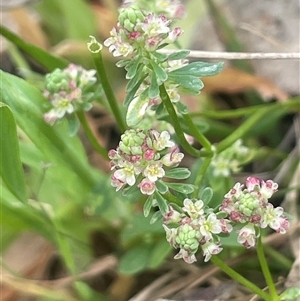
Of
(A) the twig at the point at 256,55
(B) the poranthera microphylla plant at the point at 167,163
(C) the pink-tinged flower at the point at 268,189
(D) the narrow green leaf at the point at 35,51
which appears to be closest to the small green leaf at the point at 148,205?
(B) the poranthera microphylla plant at the point at 167,163

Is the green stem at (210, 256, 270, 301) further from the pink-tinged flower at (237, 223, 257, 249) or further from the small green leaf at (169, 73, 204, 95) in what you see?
the small green leaf at (169, 73, 204, 95)

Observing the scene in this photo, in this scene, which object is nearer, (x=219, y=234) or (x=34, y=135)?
(x=219, y=234)

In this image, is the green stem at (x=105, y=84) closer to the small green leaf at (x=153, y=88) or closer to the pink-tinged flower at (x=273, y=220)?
the small green leaf at (x=153, y=88)

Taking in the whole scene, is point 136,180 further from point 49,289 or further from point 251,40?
point 251,40

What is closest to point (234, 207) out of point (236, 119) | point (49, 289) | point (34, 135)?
point (34, 135)

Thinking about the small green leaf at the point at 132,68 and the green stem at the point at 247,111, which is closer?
the small green leaf at the point at 132,68

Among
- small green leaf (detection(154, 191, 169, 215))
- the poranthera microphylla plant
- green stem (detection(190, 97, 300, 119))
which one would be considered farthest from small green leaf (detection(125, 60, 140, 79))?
green stem (detection(190, 97, 300, 119))
